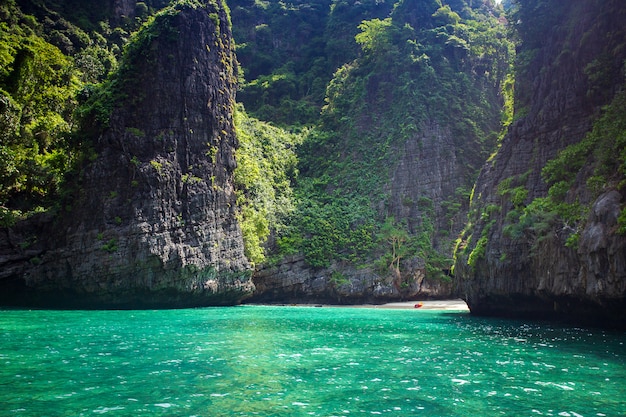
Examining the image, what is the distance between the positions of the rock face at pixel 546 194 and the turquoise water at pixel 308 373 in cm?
253

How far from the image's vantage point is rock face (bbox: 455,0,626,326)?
17734mm

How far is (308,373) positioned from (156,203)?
86.8 feet

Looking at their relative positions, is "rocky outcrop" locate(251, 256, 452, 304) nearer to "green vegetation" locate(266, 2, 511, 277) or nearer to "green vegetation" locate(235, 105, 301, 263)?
"green vegetation" locate(266, 2, 511, 277)

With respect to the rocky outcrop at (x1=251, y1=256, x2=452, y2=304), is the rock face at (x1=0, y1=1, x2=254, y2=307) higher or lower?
higher

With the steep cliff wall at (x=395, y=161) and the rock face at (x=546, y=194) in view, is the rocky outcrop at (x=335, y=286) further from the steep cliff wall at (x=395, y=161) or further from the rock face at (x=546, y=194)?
the rock face at (x=546, y=194)

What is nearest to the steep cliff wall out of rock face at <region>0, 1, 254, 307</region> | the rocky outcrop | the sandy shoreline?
the rocky outcrop

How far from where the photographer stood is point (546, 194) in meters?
23.9

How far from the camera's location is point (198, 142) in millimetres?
38562

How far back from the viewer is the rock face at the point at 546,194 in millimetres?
17734

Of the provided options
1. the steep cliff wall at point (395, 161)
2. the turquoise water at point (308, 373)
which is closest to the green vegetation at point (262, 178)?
the steep cliff wall at point (395, 161)

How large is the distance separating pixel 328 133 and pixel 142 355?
149 ft

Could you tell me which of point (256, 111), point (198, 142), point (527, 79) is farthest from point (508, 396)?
point (256, 111)

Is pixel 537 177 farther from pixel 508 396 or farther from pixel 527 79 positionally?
pixel 508 396

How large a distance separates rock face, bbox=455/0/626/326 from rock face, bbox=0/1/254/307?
1958cm
